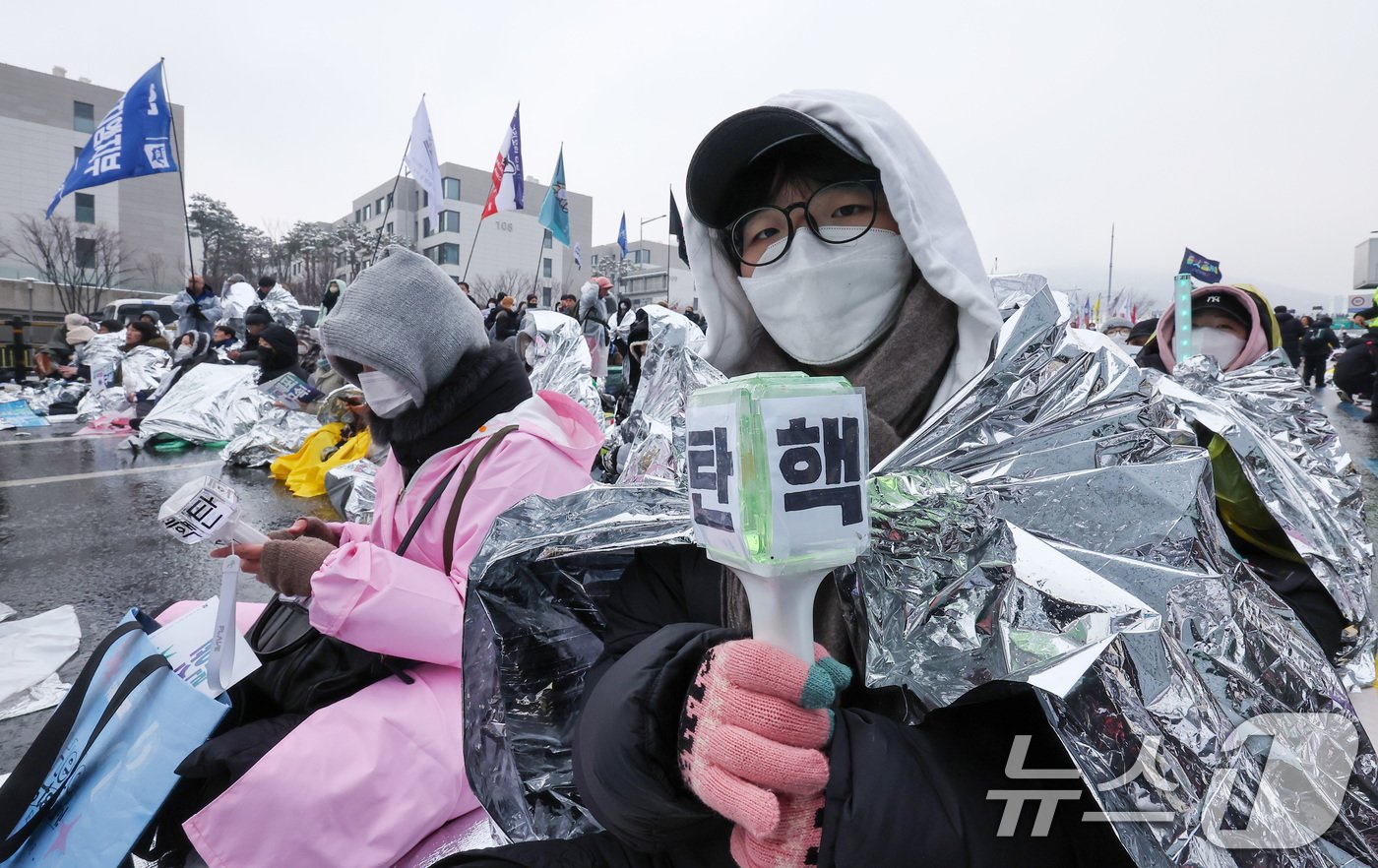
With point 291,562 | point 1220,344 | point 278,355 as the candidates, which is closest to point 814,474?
point 291,562

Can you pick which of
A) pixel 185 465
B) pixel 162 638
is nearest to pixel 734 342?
pixel 162 638

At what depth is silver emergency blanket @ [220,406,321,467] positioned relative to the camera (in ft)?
25.4

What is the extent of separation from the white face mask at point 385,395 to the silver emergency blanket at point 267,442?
6348mm

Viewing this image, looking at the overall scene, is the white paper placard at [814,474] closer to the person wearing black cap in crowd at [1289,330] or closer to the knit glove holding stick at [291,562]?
the knit glove holding stick at [291,562]

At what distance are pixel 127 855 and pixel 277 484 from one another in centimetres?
621

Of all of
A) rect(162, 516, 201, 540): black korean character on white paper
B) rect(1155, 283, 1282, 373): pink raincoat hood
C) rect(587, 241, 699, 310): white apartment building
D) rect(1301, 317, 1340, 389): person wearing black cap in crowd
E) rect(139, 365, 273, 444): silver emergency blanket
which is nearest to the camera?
rect(162, 516, 201, 540): black korean character on white paper

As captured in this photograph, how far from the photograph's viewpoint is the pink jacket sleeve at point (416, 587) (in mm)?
1683

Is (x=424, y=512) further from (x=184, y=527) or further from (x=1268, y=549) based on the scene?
(x=1268, y=549)

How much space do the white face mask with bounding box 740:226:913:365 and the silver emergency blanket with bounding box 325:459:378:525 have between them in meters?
4.55

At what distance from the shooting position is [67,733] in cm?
166

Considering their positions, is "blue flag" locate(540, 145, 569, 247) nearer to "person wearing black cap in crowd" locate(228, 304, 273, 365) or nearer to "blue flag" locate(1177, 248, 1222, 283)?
"person wearing black cap in crowd" locate(228, 304, 273, 365)

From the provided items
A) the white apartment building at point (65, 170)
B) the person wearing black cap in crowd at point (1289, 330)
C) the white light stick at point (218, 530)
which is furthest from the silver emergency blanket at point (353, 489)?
the white apartment building at point (65, 170)

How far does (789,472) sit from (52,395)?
16326 millimetres

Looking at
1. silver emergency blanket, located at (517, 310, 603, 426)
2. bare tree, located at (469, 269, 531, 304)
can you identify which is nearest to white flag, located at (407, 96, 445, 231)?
silver emergency blanket, located at (517, 310, 603, 426)
